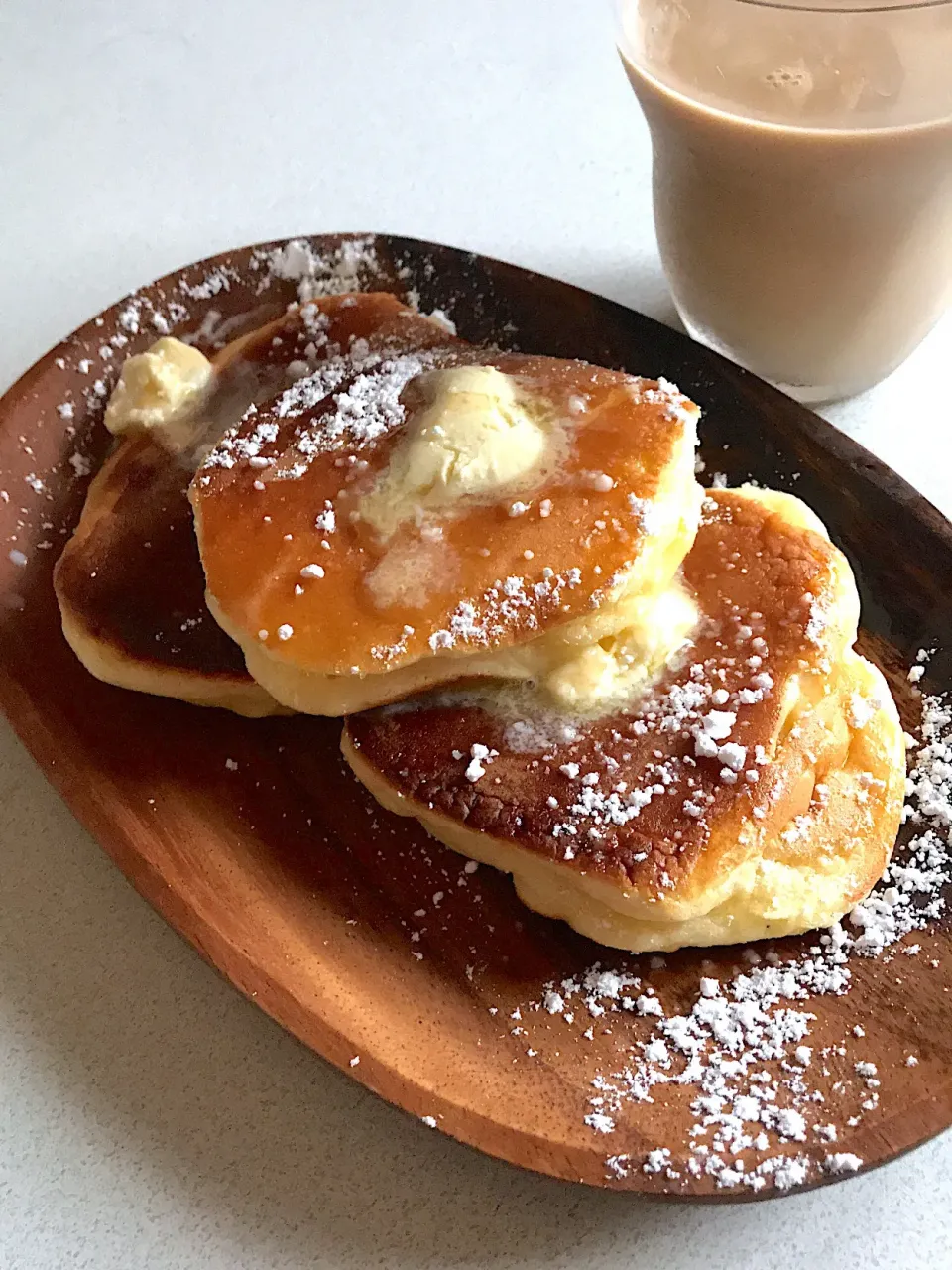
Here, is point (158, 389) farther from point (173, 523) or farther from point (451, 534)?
point (451, 534)

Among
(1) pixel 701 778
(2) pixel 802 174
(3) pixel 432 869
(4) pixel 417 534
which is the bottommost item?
(3) pixel 432 869

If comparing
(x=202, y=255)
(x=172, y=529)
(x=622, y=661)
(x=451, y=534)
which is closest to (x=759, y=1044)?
(x=622, y=661)

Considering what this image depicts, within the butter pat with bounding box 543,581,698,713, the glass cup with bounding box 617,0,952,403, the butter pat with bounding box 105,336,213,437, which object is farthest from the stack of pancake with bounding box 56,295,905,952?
the glass cup with bounding box 617,0,952,403

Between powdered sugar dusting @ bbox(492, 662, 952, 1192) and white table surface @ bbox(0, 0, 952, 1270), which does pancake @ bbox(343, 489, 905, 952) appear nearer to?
powdered sugar dusting @ bbox(492, 662, 952, 1192)

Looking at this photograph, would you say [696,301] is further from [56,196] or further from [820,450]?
[56,196]

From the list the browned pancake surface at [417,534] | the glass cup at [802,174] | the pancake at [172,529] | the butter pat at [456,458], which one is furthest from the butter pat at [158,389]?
the glass cup at [802,174]
